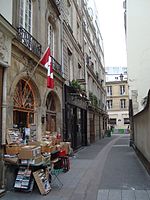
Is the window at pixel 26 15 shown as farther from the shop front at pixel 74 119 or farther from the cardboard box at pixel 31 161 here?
the shop front at pixel 74 119

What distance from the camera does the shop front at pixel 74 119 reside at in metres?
14.4

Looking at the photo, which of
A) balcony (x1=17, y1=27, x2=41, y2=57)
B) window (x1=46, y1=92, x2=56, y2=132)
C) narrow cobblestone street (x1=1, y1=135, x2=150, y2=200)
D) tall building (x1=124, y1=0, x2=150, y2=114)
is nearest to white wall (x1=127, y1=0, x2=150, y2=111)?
tall building (x1=124, y1=0, x2=150, y2=114)

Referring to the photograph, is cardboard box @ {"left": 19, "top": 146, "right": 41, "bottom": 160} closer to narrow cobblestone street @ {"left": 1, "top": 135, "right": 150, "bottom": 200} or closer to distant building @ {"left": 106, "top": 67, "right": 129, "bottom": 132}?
narrow cobblestone street @ {"left": 1, "top": 135, "right": 150, "bottom": 200}

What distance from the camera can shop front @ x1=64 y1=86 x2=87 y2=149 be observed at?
14.4 m

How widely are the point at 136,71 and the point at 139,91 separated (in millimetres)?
1471

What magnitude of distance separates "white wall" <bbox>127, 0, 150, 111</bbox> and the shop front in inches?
166

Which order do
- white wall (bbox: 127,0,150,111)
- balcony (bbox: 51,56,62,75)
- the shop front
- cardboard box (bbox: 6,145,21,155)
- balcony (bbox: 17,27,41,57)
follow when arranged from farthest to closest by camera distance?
1. white wall (bbox: 127,0,150,111)
2. the shop front
3. balcony (bbox: 51,56,62,75)
4. balcony (bbox: 17,27,41,57)
5. cardboard box (bbox: 6,145,21,155)

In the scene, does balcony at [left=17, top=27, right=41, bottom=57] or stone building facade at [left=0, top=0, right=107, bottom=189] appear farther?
balcony at [left=17, top=27, right=41, bottom=57]

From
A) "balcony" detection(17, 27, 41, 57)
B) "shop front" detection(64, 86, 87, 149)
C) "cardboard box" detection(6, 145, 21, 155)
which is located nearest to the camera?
"cardboard box" detection(6, 145, 21, 155)

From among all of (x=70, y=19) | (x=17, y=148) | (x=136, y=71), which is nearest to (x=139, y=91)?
(x=136, y=71)

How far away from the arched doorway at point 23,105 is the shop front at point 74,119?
4616mm

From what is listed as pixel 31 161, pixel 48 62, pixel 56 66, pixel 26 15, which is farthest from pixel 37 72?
pixel 31 161

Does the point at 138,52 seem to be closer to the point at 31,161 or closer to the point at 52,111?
the point at 52,111

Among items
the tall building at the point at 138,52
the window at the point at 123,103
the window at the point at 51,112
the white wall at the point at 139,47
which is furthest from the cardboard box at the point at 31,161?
the window at the point at 123,103
